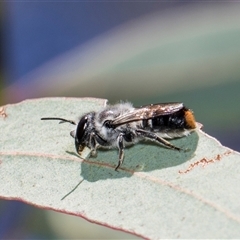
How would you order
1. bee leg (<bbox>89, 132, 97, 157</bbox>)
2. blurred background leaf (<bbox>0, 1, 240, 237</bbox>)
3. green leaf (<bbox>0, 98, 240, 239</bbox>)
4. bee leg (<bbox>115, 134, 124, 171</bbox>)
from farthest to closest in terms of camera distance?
blurred background leaf (<bbox>0, 1, 240, 237</bbox>) < bee leg (<bbox>89, 132, 97, 157</bbox>) < bee leg (<bbox>115, 134, 124, 171</bbox>) < green leaf (<bbox>0, 98, 240, 239</bbox>)

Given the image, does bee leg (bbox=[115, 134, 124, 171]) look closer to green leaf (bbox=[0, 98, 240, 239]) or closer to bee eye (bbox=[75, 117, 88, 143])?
green leaf (bbox=[0, 98, 240, 239])

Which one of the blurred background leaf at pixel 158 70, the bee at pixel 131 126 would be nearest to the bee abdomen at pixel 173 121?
the bee at pixel 131 126

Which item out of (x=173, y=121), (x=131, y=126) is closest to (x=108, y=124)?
(x=131, y=126)

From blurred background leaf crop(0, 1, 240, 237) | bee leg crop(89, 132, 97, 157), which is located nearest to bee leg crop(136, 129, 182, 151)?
bee leg crop(89, 132, 97, 157)

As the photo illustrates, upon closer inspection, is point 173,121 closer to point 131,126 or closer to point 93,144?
point 131,126

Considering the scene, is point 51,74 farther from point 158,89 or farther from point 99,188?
point 99,188

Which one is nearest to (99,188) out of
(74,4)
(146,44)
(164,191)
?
(164,191)
